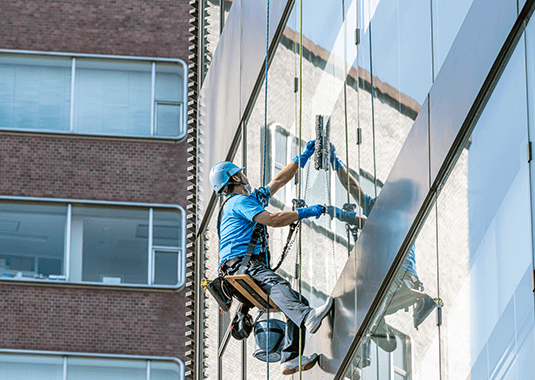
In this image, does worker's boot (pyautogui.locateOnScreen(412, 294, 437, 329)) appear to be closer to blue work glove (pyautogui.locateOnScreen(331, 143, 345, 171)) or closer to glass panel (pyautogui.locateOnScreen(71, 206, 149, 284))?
blue work glove (pyautogui.locateOnScreen(331, 143, 345, 171))

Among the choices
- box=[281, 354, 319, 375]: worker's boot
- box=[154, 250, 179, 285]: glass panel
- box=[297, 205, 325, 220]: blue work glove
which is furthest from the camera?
box=[154, 250, 179, 285]: glass panel

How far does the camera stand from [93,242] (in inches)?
1014

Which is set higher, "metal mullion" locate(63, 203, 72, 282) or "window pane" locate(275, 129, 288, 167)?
"window pane" locate(275, 129, 288, 167)

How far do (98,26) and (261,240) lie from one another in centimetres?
1692

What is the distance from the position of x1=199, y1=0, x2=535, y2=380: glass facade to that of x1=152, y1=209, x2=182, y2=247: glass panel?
546 inches

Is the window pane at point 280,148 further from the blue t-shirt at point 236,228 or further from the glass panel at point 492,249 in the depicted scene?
the glass panel at point 492,249

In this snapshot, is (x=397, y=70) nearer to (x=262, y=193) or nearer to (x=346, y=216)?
(x=346, y=216)

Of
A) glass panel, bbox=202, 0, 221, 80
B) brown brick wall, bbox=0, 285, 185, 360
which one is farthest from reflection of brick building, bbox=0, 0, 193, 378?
glass panel, bbox=202, 0, 221, 80

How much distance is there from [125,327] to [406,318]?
17.7 m

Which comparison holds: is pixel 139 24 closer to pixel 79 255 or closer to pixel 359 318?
pixel 79 255

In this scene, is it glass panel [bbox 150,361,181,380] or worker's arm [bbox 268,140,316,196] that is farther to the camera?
glass panel [bbox 150,361,181,380]

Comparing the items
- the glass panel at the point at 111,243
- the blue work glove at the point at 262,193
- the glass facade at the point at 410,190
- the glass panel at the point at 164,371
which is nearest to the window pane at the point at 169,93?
the glass panel at the point at 111,243

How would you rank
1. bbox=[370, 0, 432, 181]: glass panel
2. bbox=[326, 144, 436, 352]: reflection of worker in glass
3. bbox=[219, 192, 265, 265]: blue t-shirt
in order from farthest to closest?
1. bbox=[219, 192, 265, 265]: blue t-shirt
2. bbox=[370, 0, 432, 181]: glass panel
3. bbox=[326, 144, 436, 352]: reflection of worker in glass

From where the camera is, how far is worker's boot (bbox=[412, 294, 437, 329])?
699 cm
